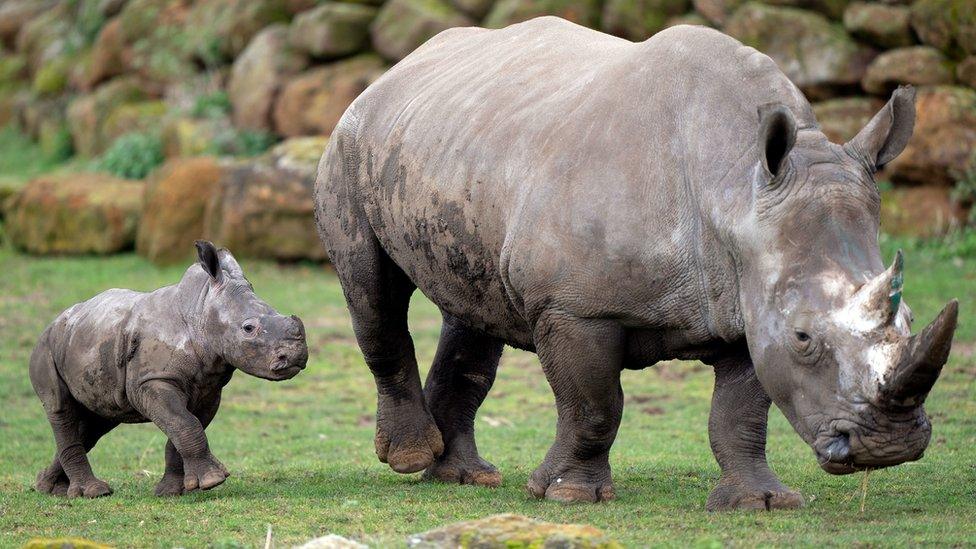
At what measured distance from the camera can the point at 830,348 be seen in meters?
5.68

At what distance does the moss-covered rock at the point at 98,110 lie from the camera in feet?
77.7

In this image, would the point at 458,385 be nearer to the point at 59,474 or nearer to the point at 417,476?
the point at 417,476

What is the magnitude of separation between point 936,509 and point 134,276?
11.6 meters

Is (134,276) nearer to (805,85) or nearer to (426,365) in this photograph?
(426,365)

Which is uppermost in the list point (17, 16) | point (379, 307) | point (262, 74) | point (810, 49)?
point (379, 307)

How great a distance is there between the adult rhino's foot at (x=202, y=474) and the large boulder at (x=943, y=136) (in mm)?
9529

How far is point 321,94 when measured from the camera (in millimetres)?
19734

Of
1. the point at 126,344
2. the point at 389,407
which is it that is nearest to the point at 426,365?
the point at 389,407

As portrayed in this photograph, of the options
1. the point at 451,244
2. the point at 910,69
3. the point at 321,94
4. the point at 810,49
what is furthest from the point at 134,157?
the point at 451,244

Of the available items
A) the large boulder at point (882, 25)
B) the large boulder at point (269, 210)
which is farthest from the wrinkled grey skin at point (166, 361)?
the large boulder at point (882, 25)

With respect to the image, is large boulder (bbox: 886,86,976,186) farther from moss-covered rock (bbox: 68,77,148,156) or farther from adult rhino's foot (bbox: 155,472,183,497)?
moss-covered rock (bbox: 68,77,148,156)

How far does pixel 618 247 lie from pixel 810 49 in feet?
33.6

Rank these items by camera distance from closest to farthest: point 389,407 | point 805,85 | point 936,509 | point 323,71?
point 936,509 → point 389,407 → point 805,85 → point 323,71

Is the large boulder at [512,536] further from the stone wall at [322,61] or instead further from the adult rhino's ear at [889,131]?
the stone wall at [322,61]
